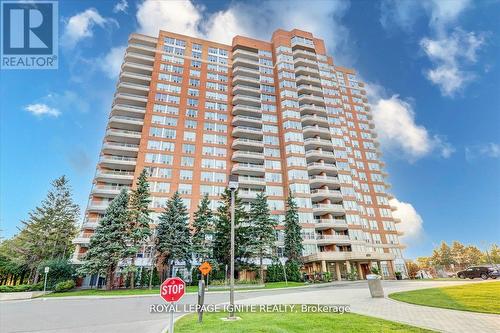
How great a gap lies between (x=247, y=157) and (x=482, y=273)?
1471 inches

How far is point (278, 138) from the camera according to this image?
189 feet

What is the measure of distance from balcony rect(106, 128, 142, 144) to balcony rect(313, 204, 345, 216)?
35.2 metres

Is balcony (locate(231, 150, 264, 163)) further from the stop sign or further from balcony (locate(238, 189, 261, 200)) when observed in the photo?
the stop sign

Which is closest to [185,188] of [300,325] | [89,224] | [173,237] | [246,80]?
[173,237]

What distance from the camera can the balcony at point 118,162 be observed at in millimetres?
45203

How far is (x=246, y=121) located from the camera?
56375mm

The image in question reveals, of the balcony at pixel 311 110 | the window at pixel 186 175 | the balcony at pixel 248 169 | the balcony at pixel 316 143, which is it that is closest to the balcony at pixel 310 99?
the balcony at pixel 311 110

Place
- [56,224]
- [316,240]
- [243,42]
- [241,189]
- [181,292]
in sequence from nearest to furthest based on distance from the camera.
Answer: [181,292] → [56,224] → [316,240] → [241,189] → [243,42]

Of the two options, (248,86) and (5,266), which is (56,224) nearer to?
(5,266)

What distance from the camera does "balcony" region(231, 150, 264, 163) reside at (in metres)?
52.1

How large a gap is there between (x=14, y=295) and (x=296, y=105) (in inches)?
2151

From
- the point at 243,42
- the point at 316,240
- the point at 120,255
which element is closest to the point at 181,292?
the point at 120,255

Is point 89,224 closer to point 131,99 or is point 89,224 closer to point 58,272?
point 58,272

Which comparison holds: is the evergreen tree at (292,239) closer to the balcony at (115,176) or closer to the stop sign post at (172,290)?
the balcony at (115,176)
